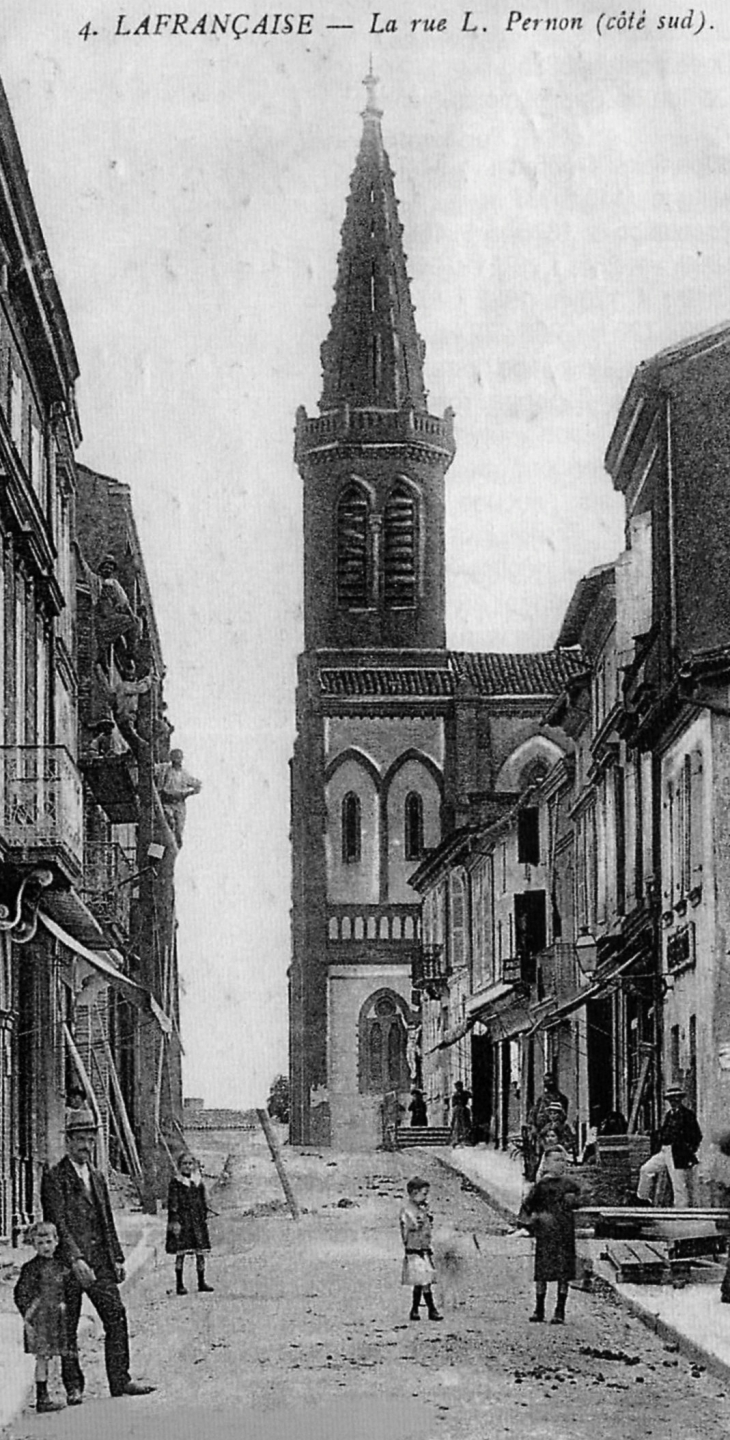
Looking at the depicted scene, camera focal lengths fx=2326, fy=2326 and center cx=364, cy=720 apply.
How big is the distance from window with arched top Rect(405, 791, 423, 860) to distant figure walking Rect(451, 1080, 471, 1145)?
772 inches

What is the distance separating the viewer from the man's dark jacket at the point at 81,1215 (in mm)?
13391

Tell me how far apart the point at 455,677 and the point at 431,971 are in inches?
447

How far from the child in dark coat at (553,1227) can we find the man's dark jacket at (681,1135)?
508 cm

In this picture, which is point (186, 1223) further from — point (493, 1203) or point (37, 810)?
point (493, 1203)

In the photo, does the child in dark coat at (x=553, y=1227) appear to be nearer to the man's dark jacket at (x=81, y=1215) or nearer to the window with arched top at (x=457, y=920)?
the man's dark jacket at (x=81, y=1215)

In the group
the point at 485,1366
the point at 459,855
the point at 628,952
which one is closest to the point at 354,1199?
the point at 628,952

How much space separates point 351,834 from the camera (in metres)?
63.8

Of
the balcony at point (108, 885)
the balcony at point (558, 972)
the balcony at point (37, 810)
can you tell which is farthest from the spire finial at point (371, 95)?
the balcony at point (558, 972)

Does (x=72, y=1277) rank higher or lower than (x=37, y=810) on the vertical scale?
lower

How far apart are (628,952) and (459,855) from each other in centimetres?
2251

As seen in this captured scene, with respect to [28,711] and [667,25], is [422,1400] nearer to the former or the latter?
[667,25]

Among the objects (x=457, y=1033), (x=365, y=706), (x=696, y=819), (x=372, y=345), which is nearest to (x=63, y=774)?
(x=696, y=819)

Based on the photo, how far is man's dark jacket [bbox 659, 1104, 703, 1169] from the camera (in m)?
22.8

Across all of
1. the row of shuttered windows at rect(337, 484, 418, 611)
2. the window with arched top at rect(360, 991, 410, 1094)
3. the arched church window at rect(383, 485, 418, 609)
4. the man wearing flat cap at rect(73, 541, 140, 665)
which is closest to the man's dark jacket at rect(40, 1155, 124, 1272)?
the man wearing flat cap at rect(73, 541, 140, 665)
